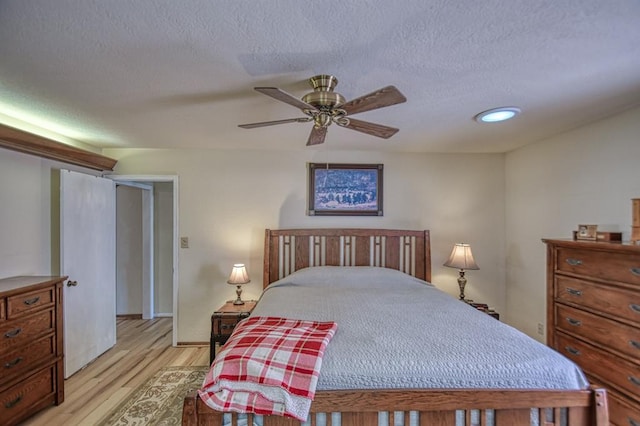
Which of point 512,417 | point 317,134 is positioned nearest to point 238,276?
point 317,134

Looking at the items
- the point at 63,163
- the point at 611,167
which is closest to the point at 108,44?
the point at 63,163

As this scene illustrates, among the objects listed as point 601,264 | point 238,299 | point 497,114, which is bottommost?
point 238,299

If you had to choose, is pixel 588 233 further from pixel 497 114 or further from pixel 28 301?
pixel 28 301

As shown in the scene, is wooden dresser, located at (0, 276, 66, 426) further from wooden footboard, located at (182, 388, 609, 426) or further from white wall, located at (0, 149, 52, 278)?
wooden footboard, located at (182, 388, 609, 426)

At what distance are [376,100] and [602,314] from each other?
6.83 feet

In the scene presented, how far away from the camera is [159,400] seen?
2.45 m

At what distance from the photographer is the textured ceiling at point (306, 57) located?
1.20 meters

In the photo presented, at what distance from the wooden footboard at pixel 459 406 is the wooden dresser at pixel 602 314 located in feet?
2.70

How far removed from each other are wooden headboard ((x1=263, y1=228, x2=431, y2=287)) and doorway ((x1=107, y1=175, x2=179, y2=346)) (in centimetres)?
204

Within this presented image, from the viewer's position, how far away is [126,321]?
14.3 feet

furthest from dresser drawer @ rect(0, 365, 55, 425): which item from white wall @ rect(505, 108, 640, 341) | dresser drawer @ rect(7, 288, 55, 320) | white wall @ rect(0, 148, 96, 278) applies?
white wall @ rect(505, 108, 640, 341)

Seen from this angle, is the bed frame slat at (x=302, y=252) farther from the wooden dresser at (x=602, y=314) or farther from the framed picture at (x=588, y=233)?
the framed picture at (x=588, y=233)

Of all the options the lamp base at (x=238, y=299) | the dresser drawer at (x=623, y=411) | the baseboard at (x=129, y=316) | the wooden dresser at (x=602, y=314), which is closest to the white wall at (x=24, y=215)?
the lamp base at (x=238, y=299)

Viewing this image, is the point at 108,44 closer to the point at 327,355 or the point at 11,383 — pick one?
the point at 327,355
